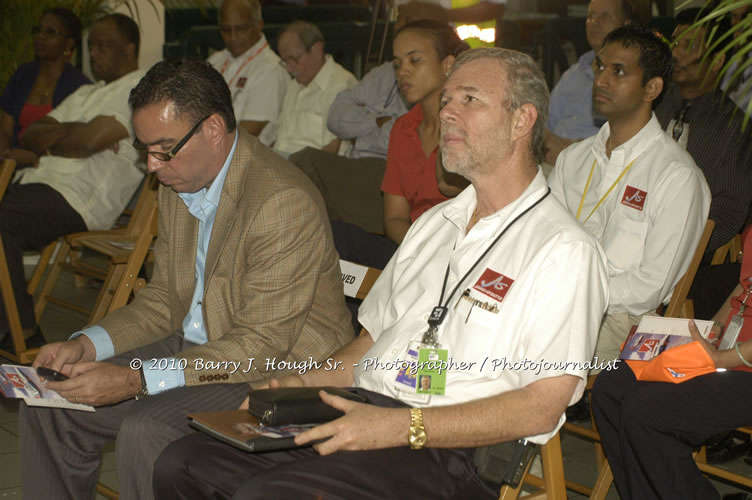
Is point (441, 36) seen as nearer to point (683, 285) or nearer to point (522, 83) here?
point (683, 285)

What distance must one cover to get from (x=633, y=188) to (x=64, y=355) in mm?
2094

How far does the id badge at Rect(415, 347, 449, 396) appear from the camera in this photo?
81.4 inches

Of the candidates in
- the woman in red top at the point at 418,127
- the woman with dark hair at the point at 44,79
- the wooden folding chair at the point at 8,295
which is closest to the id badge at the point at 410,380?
the woman in red top at the point at 418,127

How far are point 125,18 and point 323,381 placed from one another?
13.9 ft

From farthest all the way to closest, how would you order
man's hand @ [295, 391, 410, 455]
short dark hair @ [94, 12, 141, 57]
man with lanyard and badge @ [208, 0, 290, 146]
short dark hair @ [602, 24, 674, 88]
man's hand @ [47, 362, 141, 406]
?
1. man with lanyard and badge @ [208, 0, 290, 146]
2. short dark hair @ [94, 12, 141, 57]
3. short dark hair @ [602, 24, 674, 88]
4. man's hand @ [47, 362, 141, 406]
5. man's hand @ [295, 391, 410, 455]

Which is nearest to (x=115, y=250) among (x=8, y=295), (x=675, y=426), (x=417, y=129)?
(x=8, y=295)

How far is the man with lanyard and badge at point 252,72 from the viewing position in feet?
20.5

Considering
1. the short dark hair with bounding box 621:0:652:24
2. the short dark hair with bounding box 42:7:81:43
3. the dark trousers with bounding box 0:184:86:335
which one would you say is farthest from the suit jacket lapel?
the short dark hair with bounding box 42:7:81:43

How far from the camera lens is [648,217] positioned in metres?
3.11

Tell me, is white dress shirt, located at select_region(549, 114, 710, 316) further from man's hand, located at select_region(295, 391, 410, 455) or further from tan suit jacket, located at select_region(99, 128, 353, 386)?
man's hand, located at select_region(295, 391, 410, 455)

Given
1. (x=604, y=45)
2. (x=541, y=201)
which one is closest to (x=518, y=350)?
(x=541, y=201)

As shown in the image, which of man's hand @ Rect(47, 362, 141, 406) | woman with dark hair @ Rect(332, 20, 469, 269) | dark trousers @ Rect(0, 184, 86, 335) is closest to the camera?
man's hand @ Rect(47, 362, 141, 406)

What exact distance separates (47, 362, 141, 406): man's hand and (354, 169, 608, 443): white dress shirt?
2.18ft

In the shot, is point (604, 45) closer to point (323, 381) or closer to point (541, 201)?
point (541, 201)
